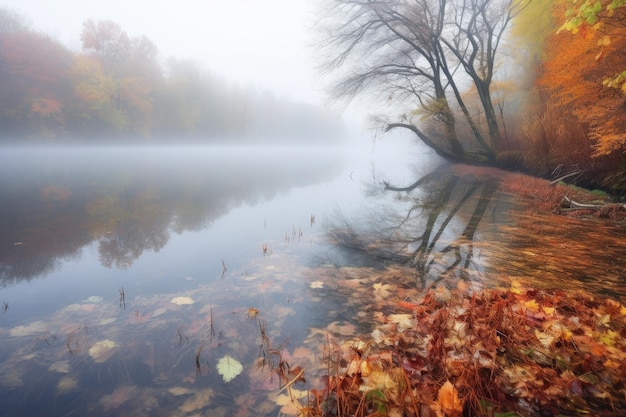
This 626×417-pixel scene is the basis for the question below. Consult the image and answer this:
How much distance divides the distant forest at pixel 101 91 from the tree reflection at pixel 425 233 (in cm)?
4228

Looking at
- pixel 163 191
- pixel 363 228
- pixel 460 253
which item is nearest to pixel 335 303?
pixel 460 253

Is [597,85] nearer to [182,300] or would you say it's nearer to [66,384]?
[182,300]

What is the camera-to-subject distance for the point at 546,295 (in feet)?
10.3

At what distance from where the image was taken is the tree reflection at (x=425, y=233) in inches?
186

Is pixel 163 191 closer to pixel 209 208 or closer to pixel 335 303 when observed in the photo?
pixel 209 208

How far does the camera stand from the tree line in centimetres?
1084

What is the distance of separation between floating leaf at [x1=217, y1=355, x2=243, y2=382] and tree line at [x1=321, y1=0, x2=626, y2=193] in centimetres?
1200

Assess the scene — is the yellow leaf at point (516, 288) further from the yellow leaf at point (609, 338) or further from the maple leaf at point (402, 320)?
the maple leaf at point (402, 320)

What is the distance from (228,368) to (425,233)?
5352 mm

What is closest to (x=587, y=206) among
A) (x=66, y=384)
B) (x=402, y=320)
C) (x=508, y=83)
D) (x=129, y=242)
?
(x=402, y=320)

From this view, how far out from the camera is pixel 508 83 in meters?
25.3

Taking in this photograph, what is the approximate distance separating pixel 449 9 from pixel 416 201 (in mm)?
15571

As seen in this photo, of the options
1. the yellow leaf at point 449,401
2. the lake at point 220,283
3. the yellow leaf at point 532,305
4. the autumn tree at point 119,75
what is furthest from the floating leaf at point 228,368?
the autumn tree at point 119,75

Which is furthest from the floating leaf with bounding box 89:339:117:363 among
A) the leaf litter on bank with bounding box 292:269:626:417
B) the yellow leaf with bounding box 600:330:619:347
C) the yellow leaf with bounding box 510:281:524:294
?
the yellow leaf with bounding box 510:281:524:294
